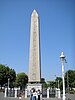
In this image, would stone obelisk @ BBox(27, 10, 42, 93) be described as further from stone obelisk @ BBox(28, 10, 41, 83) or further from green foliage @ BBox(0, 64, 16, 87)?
green foliage @ BBox(0, 64, 16, 87)

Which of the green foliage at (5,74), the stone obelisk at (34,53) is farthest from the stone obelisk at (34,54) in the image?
the green foliage at (5,74)

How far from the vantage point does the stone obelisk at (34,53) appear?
34.5 metres

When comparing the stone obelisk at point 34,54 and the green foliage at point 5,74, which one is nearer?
the stone obelisk at point 34,54

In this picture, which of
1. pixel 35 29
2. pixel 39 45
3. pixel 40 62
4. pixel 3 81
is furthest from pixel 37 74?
pixel 3 81

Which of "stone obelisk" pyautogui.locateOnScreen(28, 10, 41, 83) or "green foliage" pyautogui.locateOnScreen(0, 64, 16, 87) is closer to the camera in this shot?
"stone obelisk" pyautogui.locateOnScreen(28, 10, 41, 83)

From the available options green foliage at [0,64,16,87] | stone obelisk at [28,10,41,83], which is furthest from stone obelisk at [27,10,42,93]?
green foliage at [0,64,16,87]

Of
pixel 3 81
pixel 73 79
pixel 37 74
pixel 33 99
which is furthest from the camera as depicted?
pixel 73 79

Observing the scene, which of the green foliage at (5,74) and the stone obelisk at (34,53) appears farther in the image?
the green foliage at (5,74)

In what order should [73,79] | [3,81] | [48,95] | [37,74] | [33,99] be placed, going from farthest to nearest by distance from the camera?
[73,79]
[3,81]
[48,95]
[37,74]
[33,99]

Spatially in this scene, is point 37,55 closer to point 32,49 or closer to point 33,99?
point 32,49

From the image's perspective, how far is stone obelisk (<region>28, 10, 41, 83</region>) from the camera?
3447 cm

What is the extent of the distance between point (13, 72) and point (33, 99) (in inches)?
2169

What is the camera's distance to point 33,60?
34.8 metres

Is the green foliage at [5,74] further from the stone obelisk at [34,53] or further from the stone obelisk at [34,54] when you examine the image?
the stone obelisk at [34,53]
